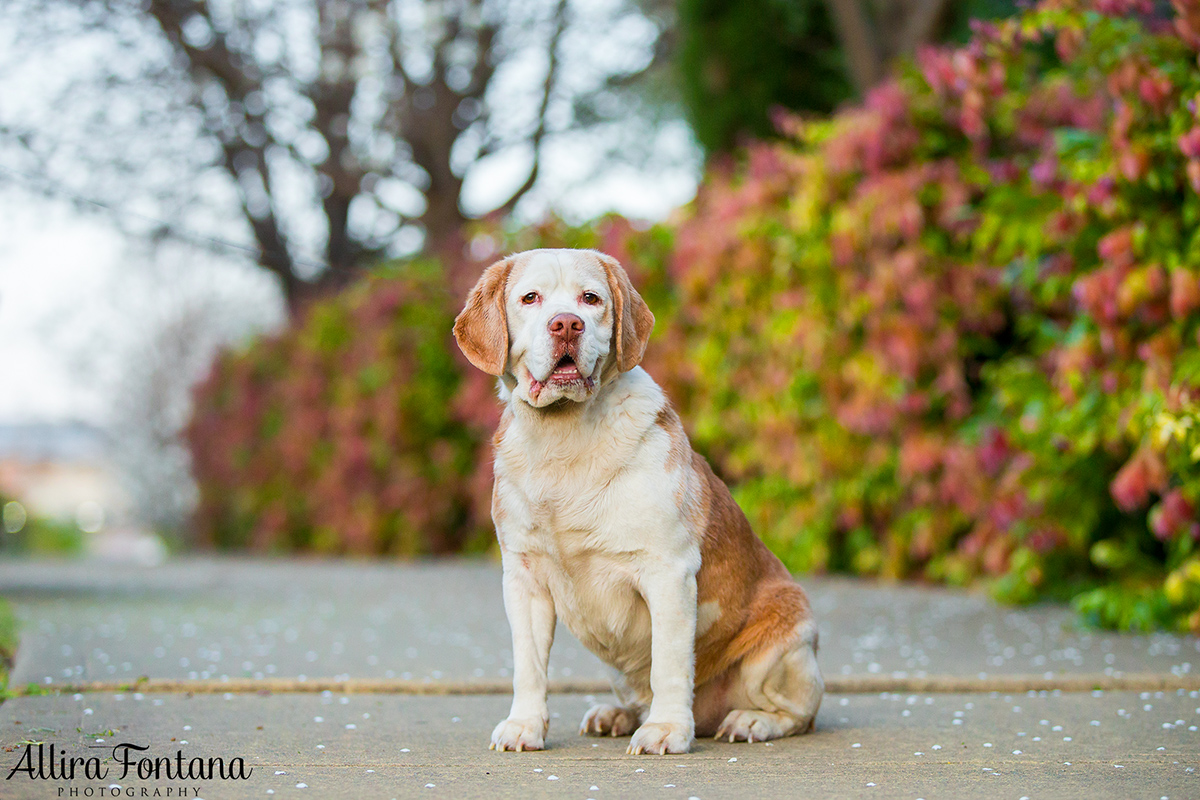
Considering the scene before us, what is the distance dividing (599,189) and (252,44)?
491 cm

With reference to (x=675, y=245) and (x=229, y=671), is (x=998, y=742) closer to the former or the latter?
(x=229, y=671)

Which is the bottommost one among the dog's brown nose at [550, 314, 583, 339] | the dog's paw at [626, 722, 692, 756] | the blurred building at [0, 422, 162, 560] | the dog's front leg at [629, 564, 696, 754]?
the blurred building at [0, 422, 162, 560]

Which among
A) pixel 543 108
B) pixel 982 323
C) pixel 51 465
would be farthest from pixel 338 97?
pixel 51 465

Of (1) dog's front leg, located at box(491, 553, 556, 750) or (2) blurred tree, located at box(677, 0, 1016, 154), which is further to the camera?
(2) blurred tree, located at box(677, 0, 1016, 154)

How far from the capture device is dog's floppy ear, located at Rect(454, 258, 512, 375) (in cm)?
334

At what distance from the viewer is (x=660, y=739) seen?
3.15m

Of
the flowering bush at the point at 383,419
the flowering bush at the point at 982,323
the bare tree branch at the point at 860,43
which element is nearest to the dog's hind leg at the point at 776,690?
the flowering bush at the point at 982,323

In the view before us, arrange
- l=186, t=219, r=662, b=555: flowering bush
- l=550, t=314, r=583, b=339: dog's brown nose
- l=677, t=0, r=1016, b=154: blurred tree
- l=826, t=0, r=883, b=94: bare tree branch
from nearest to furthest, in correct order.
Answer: l=550, t=314, r=583, b=339: dog's brown nose, l=826, t=0, r=883, b=94: bare tree branch, l=677, t=0, r=1016, b=154: blurred tree, l=186, t=219, r=662, b=555: flowering bush

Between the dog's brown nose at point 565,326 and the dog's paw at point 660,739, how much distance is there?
107 cm

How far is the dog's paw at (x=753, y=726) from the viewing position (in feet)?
11.3

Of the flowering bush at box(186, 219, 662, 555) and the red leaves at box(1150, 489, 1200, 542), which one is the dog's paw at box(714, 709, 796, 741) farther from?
the flowering bush at box(186, 219, 662, 555)

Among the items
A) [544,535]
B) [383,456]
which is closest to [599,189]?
[383,456]

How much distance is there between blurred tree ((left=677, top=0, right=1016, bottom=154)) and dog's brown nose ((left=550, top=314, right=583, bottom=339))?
27.7 ft

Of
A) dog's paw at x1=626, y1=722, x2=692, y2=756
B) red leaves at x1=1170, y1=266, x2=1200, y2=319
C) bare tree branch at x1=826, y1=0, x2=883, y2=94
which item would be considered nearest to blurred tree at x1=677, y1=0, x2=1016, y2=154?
bare tree branch at x1=826, y1=0, x2=883, y2=94
